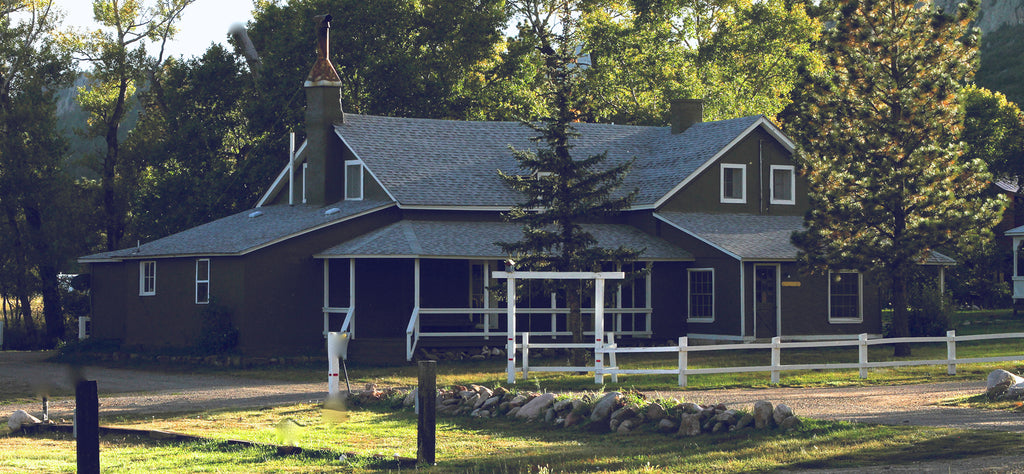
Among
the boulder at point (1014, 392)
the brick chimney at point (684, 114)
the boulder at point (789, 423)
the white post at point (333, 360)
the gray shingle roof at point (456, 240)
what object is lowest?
the boulder at point (789, 423)

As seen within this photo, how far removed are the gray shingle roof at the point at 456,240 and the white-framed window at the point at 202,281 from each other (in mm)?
3227

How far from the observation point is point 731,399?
69.9 feet

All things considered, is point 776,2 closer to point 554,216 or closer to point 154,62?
point 154,62

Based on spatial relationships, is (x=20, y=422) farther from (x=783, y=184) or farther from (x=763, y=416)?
(x=783, y=184)

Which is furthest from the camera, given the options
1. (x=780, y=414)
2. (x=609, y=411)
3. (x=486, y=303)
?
(x=486, y=303)

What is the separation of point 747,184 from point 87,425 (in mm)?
29493

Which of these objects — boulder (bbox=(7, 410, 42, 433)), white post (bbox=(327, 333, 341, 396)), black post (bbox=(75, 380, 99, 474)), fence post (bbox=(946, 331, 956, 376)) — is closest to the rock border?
white post (bbox=(327, 333, 341, 396))

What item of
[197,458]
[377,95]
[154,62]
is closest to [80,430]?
[197,458]

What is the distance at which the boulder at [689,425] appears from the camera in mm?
16188

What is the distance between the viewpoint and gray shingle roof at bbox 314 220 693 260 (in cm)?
3281

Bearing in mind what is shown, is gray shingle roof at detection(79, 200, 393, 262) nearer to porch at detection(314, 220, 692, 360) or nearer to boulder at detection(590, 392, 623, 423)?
porch at detection(314, 220, 692, 360)

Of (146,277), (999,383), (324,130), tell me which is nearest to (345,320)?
(146,277)

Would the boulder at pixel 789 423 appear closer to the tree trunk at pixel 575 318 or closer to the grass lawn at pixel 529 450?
the grass lawn at pixel 529 450

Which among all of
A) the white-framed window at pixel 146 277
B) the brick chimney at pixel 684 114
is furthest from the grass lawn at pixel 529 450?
the brick chimney at pixel 684 114
